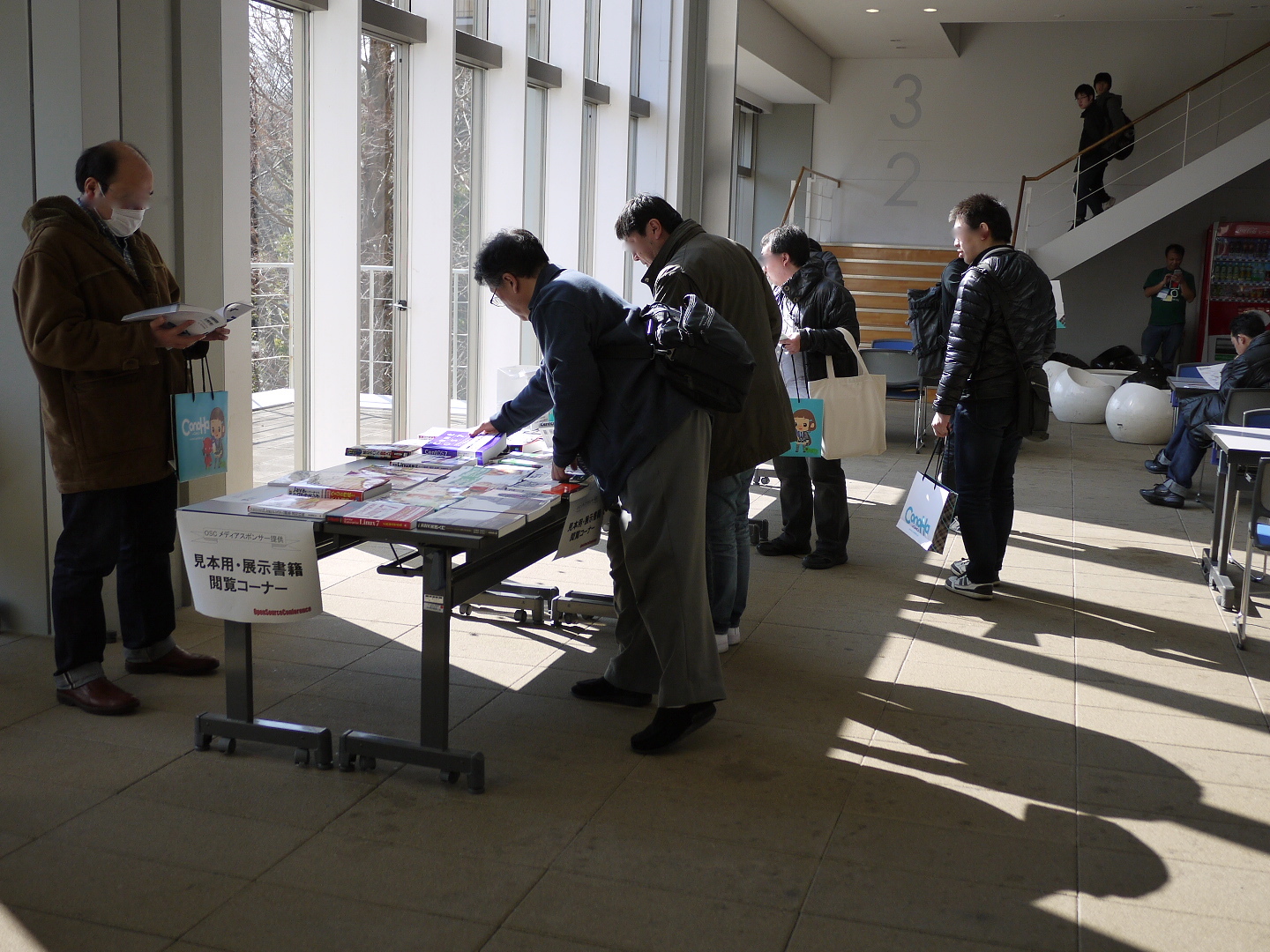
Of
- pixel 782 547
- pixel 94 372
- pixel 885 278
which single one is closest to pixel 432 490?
pixel 94 372

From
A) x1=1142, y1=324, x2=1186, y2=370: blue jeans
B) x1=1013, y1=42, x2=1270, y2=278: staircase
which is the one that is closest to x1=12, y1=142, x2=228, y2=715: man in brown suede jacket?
x1=1013, y1=42, x2=1270, y2=278: staircase

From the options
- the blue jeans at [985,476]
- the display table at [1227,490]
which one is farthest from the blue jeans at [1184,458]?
the blue jeans at [985,476]

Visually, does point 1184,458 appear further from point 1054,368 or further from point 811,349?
point 1054,368

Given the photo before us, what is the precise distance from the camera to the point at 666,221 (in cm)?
354

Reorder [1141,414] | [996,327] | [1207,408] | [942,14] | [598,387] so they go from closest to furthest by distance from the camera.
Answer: [598,387] → [996,327] → [1207,408] → [1141,414] → [942,14]

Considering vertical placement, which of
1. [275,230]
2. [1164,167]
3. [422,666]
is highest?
[1164,167]

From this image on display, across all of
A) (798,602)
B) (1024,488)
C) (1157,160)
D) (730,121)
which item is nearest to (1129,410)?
(1024,488)

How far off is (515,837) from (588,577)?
248 centimetres

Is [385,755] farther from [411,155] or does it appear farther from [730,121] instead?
[730,121]

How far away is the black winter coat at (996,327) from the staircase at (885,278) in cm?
942

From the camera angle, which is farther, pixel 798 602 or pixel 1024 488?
pixel 1024 488

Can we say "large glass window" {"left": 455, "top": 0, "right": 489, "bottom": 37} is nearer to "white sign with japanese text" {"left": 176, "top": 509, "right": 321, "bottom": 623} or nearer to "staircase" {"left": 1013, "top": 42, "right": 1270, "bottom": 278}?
"white sign with japanese text" {"left": 176, "top": 509, "right": 321, "bottom": 623}

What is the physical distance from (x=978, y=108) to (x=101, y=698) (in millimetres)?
14715

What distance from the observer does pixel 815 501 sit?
5.32 meters
